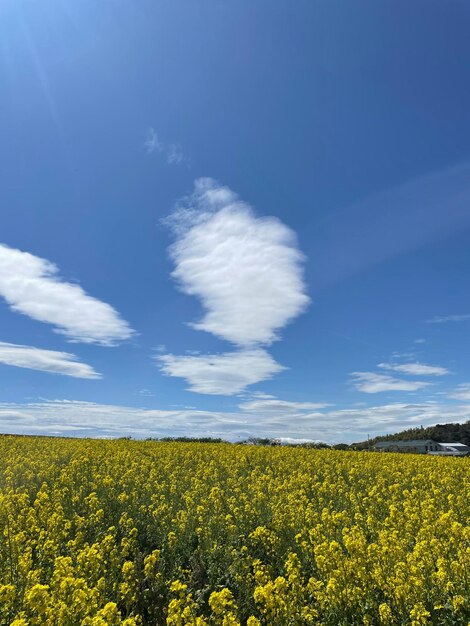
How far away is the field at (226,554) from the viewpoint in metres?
4.95

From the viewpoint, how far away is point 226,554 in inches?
298

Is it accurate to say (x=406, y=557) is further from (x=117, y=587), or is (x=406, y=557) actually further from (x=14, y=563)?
(x=14, y=563)

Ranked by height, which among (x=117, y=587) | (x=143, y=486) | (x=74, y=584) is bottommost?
(x=117, y=587)

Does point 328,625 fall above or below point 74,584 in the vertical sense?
below

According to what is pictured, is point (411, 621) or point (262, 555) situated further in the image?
point (262, 555)

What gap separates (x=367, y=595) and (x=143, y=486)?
8.41 metres

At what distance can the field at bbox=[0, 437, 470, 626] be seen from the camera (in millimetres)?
4953

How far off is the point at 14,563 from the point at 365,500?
7977 millimetres

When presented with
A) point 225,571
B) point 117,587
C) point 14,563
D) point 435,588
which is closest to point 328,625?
point 435,588

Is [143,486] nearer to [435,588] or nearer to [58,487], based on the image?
[58,487]

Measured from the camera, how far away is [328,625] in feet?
16.8

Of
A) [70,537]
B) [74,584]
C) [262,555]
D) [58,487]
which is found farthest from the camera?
[58,487]

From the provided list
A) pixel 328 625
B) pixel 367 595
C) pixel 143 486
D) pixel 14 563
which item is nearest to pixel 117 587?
pixel 14 563

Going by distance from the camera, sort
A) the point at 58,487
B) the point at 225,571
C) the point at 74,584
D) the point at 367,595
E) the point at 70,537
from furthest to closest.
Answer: the point at 58,487 → the point at 70,537 → the point at 225,571 → the point at 367,595 → the point at 74,584
